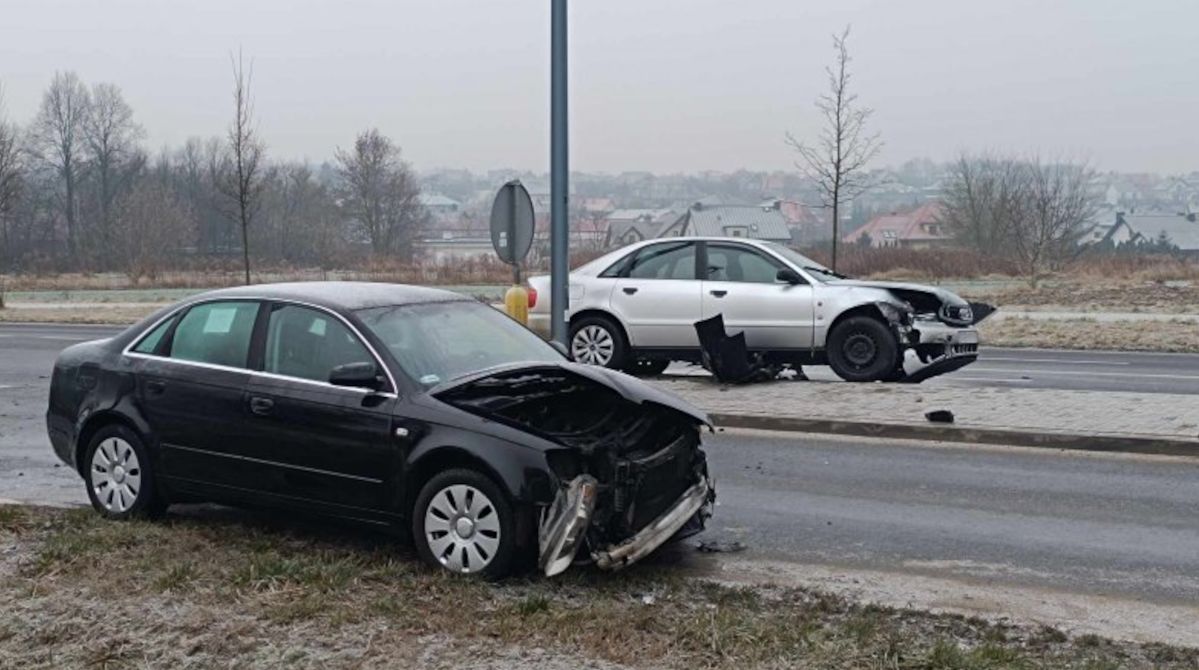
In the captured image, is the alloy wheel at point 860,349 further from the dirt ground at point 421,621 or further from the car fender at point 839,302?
the dirt ground at point 421,621

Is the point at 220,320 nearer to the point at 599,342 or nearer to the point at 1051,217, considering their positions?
the point at 599,342

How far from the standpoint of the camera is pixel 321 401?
664cm

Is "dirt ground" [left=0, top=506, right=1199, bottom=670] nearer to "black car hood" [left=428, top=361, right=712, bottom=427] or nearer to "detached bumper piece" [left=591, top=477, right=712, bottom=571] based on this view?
"detached bumper piece" [left=591, top=477, right=712, bottom=571]

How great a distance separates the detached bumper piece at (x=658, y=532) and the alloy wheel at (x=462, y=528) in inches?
20.6

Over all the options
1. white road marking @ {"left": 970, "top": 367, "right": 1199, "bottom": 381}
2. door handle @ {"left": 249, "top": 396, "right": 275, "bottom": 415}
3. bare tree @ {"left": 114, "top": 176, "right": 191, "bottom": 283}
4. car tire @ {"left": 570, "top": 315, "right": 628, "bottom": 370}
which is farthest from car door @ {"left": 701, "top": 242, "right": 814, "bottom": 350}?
bare tree @ {"left": 114, "top": 176, "right": 191, "bottom": 283}

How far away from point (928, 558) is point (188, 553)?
12.8ft

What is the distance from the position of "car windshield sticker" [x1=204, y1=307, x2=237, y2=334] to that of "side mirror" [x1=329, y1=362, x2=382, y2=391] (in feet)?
3.40

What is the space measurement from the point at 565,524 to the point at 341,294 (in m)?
2.19

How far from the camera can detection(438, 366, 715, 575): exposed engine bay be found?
19.6 feet

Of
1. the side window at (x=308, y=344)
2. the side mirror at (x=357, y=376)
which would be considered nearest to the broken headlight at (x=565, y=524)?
the side mirror at (x=357, y=376)

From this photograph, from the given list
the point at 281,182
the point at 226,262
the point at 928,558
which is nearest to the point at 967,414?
the point at 928,558

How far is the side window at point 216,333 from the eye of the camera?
7141mm

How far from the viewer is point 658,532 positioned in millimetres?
6293

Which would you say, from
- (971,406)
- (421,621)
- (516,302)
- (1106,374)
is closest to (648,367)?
(516,302)
